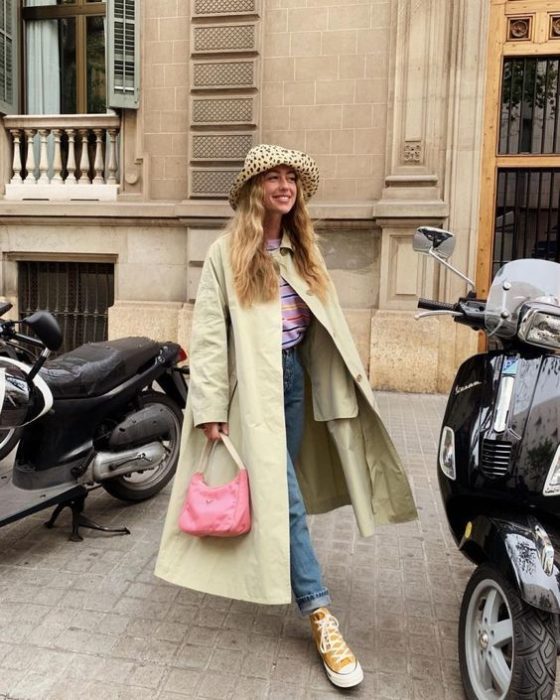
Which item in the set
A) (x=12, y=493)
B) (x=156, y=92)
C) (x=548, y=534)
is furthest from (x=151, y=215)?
(x=548, y=534)

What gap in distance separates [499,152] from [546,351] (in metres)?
5.98

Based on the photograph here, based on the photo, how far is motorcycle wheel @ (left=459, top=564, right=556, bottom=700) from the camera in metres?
1.85

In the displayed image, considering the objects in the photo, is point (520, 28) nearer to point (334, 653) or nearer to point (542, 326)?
point (542, 326)

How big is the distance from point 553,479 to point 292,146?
249 inches

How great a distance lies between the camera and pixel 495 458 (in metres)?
2.08

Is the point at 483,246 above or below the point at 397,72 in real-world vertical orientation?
below

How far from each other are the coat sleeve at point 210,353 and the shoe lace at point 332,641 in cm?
84

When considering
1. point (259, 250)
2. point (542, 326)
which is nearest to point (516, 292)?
point (542, 326)

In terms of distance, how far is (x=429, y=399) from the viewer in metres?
7.03

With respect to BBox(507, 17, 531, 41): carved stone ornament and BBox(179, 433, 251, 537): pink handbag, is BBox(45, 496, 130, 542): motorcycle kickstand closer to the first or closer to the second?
BBox(179, 433, 251, 537): pink handbag

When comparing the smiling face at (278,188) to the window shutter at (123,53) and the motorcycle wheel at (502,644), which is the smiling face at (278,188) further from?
the window shutter at (123,53)

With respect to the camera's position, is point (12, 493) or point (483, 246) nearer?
point (12, 493)

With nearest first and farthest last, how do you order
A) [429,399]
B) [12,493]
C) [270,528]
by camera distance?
1. [270,528]
2. [12,493]
3. [429,399]

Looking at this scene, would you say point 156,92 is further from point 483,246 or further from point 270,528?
point 270,528
